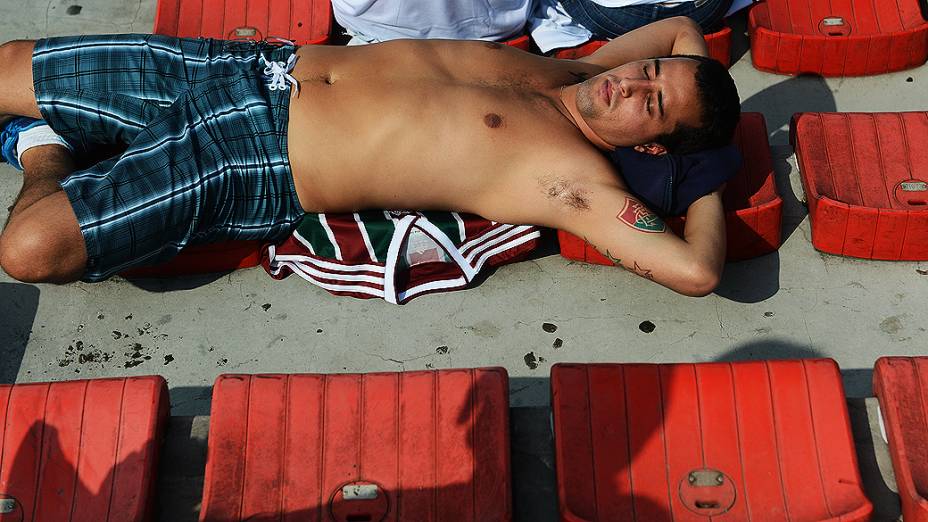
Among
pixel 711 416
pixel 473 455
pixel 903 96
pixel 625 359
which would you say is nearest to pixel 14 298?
pixel 473 455

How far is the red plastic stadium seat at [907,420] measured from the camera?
2.56 m

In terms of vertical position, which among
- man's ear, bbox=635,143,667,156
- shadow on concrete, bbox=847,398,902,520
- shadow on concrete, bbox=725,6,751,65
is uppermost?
man's ear, bbox=635,143,667,156

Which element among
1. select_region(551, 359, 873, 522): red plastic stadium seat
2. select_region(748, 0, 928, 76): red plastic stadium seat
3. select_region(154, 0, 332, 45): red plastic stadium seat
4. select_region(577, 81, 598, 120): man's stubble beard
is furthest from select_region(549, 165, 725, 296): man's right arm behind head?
select_region(154, 0, 332, 45): red plastic stadium seat

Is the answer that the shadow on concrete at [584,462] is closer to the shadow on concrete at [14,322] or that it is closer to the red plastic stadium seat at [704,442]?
the red plastic stadium seat at [704,442]

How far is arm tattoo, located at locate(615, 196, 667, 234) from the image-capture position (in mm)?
3010

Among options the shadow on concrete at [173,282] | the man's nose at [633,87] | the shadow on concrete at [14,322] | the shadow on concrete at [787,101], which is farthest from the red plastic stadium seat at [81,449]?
the shadow on concrete at [787,101]

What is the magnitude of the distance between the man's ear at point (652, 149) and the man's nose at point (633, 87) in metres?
0.19

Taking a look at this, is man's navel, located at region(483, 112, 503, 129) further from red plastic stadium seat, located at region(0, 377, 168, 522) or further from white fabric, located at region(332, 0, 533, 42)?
red plastic stadium seat, located at region(0, 377, 168, 522)

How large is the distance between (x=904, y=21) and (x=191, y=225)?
113 inches

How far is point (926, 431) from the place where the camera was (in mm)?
2629

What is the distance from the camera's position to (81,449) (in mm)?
2639

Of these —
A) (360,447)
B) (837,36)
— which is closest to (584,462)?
(360,447)

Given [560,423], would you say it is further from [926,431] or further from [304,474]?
[926,431]

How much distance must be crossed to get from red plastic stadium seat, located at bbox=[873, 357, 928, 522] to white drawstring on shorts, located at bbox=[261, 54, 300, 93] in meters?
2.00
